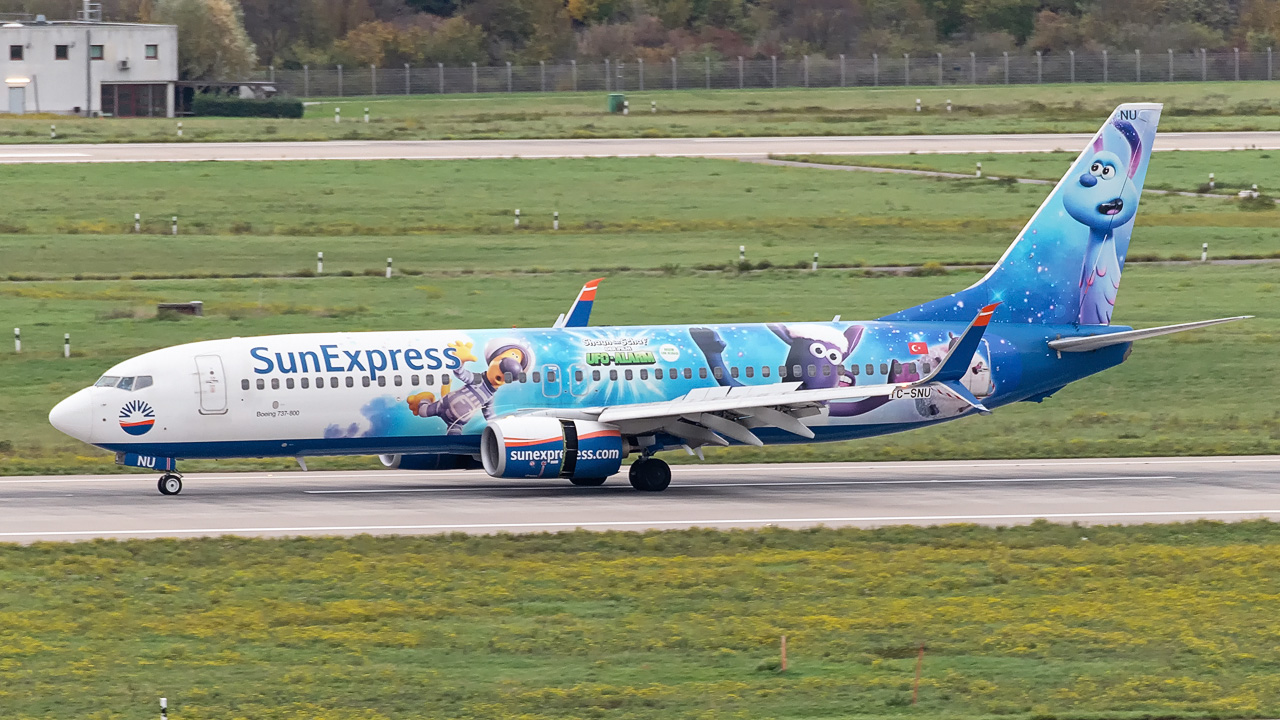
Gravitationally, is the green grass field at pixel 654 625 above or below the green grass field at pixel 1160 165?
below

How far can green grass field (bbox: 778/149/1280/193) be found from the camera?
290 ft

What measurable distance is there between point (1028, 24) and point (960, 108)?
136 ft

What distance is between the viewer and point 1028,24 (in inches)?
6122

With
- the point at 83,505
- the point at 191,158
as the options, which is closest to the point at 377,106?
the point at 191,158

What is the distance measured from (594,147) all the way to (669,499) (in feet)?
190

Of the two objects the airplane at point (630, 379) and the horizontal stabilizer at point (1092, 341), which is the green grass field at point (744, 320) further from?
the airplane at point (630, 379)

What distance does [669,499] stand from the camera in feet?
131

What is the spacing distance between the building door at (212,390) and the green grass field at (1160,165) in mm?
56727

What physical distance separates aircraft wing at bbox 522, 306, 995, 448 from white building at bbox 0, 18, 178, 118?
94.8m

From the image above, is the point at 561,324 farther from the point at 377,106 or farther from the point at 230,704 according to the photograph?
the point at 377,106

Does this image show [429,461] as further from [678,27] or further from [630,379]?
[678,27]

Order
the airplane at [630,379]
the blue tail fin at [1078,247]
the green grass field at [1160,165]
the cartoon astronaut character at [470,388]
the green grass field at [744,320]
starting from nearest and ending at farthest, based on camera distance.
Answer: the airplane at [630,379] < the cartoon astronaut character at [470,388] < the blue tail fin at [1078,247] < the green grass field at [744,320] < the green grass field at [1160,165]

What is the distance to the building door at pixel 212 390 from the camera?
39.0m

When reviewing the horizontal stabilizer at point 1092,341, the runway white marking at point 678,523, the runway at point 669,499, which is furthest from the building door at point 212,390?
the horizontal stabilizer at point 1092,341
